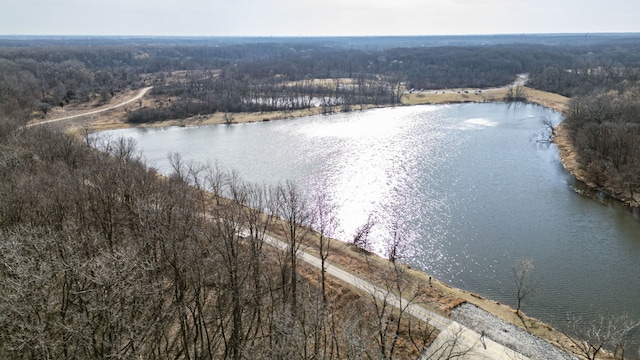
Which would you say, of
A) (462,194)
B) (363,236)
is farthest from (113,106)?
(462,194)

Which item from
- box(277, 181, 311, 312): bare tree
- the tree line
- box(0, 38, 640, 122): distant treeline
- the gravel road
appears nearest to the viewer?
the tree line

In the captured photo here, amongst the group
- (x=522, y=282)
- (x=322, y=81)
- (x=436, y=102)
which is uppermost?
(x=322, y=81)

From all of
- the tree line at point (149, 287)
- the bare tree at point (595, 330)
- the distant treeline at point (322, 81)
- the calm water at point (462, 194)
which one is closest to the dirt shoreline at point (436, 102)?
the bare tree at point (595, 330)

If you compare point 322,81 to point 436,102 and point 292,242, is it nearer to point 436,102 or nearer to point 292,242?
point 436,102

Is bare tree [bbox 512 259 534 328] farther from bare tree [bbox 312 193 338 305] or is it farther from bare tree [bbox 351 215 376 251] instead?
bare tree [bbox 312 193 338 305]

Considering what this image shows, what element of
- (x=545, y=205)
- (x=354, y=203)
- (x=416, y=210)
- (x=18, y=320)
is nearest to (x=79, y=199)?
(x=18, y=320)

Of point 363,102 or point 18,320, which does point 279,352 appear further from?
point 363,102

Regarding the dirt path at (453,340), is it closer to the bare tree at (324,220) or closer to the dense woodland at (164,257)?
the dense woodland at (164,257)

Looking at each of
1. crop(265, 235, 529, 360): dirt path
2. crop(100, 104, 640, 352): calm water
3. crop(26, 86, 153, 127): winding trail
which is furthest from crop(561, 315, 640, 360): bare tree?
crop(26, 86, 153, 127): winding trail

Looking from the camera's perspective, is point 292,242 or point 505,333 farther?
point 292,242

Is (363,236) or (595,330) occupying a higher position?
(595,330)
